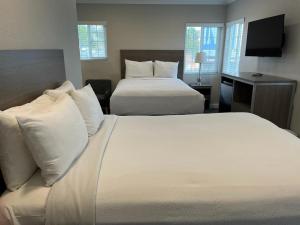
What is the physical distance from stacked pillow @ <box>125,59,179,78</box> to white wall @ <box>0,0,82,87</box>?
1.84 metres

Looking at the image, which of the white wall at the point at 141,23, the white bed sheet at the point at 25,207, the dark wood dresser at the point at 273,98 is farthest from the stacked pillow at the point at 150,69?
the white bed sheet at the point at 25,207

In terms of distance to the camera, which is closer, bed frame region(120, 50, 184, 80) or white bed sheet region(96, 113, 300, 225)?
white bed sheet region(96, 113, 300, 225)

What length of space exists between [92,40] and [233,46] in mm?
→ 3173

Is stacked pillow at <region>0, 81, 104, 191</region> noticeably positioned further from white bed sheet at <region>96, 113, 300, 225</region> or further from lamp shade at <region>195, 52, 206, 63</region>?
lamp shade at <region>195, 52, 206, 63</region>

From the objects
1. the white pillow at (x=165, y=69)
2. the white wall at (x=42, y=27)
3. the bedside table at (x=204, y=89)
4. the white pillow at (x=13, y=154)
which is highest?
the white wall at (x=42, y=27)

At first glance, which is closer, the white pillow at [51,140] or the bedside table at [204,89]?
the white pillow at [51,140]

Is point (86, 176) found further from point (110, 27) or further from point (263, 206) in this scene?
point (110, 27)

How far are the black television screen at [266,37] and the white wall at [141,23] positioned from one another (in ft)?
5.05

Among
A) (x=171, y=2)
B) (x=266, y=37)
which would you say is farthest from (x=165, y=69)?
(x=266, y=37)

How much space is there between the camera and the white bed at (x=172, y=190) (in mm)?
1066

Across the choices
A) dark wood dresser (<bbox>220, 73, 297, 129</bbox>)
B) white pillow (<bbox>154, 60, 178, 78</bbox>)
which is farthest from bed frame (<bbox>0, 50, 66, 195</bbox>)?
white pillow (<bbox>154, 60, 178, 78</bbox>)

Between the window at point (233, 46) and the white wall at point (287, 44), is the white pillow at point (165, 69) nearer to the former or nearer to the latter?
the window at point (233, 46)

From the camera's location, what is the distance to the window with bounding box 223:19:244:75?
457 centimetres

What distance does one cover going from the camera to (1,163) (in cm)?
112
